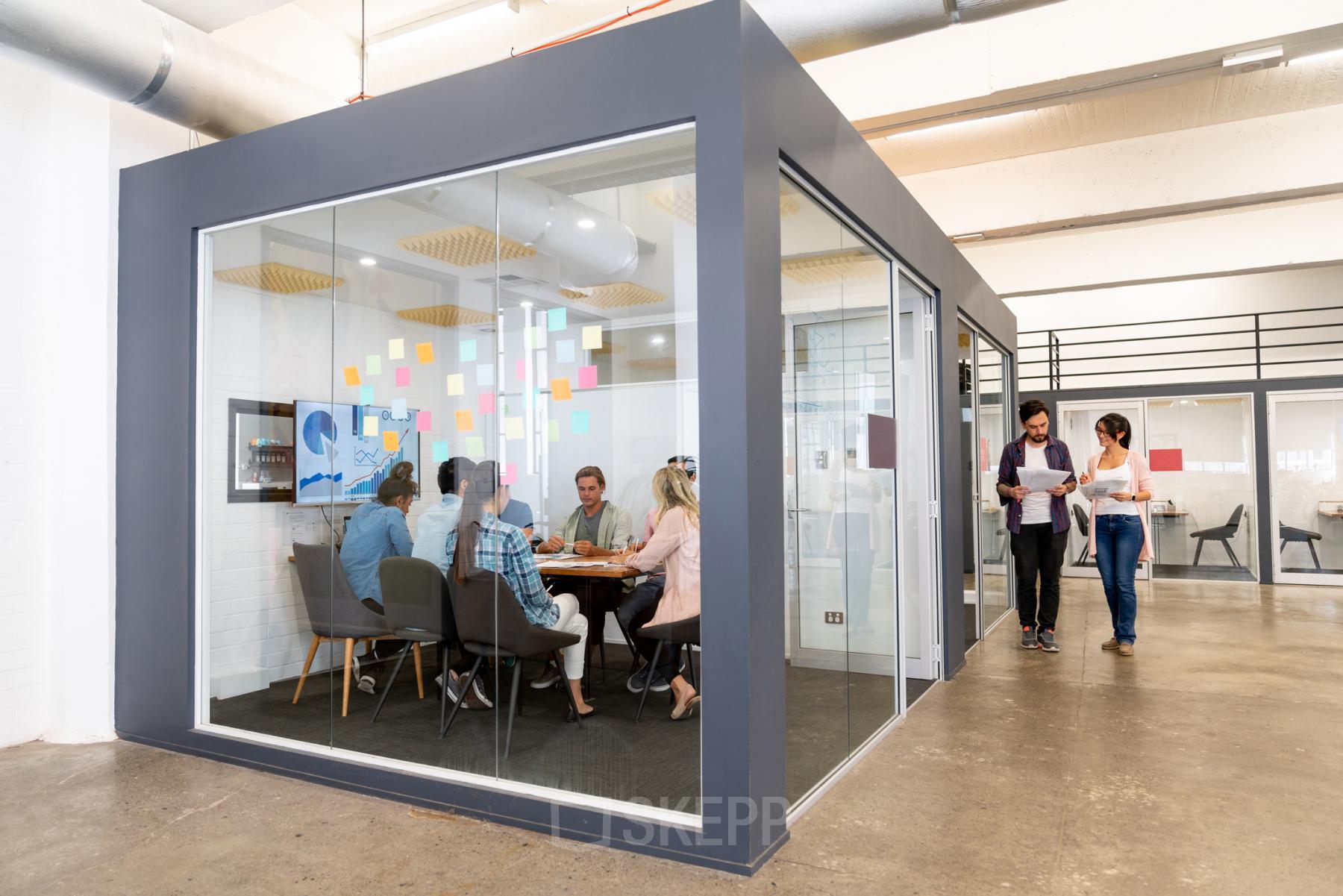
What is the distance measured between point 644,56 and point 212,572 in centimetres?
319

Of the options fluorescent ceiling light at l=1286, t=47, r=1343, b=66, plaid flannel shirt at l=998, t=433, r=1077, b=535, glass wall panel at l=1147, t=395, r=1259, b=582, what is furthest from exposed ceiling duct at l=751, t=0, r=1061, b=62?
glass wall panel at l=1147, t=395, r=1259, b=582

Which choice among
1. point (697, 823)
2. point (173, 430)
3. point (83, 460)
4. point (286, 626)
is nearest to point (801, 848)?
point (697, 823)

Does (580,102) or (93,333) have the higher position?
(580,102)

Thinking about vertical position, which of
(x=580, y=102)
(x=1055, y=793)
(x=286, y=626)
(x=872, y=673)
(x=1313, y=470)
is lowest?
(x=1055, y=793)

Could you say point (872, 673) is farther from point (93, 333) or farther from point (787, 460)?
point (93, 333)

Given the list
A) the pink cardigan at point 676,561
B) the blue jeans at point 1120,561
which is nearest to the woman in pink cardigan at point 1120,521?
the blue jeans at point 1120,561

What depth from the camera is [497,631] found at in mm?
3492

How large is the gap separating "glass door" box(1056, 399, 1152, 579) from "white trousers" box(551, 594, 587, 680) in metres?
8.95

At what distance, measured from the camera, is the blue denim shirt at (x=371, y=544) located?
3.74m

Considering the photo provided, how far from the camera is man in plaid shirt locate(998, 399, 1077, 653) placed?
6348 mm

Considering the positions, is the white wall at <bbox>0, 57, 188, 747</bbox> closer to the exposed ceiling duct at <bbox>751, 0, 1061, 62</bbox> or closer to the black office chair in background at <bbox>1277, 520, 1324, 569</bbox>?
the exposed ceiling duct at <bbox>751, 0, 1061, 62</bbox>

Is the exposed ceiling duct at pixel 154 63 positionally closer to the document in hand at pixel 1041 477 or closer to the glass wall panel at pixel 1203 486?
the document in hand at pixel 1041 477

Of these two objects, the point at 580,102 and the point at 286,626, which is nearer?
the point at 580,102

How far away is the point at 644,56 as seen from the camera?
3117 mm
